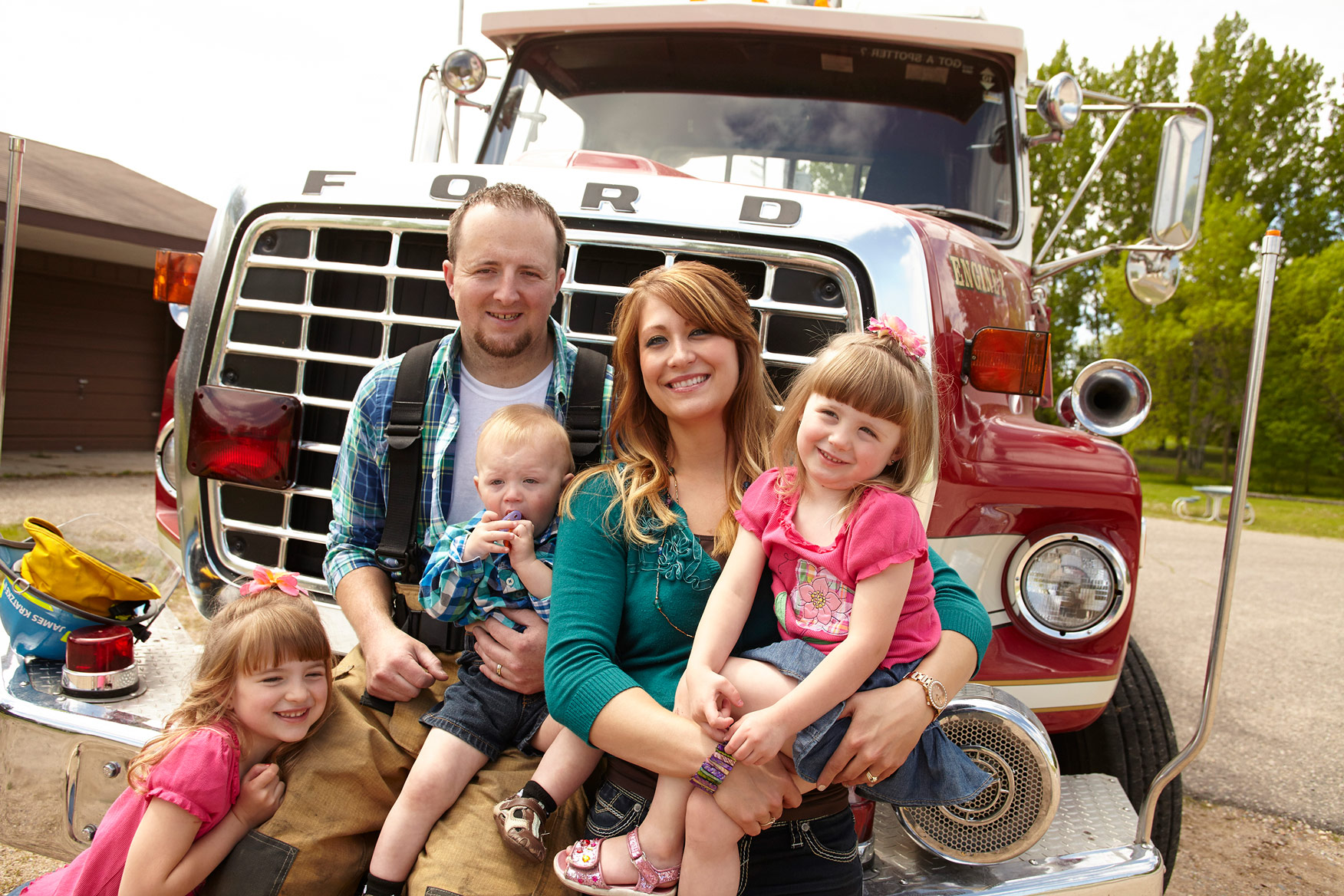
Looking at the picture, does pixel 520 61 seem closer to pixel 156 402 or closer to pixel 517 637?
pixel 517 637

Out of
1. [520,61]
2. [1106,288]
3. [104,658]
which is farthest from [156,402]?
[1106,288]

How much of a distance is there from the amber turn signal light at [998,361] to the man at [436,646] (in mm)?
908

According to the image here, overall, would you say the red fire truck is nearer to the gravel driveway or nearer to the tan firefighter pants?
the tan firefighter pants

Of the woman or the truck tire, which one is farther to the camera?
the truck tire

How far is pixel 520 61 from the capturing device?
3.93m

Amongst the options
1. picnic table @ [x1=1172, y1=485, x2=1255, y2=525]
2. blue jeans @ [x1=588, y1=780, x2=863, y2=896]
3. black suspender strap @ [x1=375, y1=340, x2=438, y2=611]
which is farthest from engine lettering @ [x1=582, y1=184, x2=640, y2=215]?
picnic table @ [x1=1172, y1=485, x2=1255, y2=525]

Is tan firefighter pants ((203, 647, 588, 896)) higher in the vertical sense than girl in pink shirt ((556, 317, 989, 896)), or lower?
lower

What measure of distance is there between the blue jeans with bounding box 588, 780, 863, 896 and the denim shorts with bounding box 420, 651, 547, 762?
0.92 ft

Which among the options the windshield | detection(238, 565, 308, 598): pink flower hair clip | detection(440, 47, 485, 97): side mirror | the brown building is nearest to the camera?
detection(238, 565, 308, 598): pink flower hair clip

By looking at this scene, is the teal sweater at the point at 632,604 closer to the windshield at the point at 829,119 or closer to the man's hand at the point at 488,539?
the man's hand at the point at 488,539

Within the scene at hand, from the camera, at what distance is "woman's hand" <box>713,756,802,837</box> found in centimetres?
161

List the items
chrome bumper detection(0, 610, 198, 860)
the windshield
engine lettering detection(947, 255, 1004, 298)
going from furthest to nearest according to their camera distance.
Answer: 1. the windshield
2. engine lettering detection(947, 255, 1004, 298)
3. chrome bumper detection(0, 610, 198, 860)

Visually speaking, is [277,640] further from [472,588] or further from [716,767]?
[716,767]

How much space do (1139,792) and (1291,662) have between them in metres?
4.64
